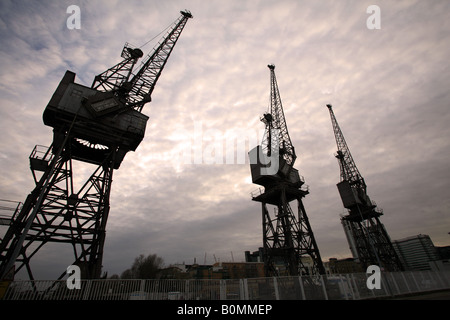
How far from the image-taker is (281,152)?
3222 cm

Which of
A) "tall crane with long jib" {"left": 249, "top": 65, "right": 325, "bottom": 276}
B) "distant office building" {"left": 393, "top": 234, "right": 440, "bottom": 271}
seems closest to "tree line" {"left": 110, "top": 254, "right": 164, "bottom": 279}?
"tall crane with long jib" {"left": 249, "top": 65, "right": 325, "bottom": 276}

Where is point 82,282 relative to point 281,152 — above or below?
below

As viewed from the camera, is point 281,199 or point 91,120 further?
point 281,199

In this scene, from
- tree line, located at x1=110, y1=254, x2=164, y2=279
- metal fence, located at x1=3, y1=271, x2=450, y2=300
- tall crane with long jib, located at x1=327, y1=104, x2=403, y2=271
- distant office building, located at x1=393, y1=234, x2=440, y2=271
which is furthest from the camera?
distant office building, located at x1=393, y1=234, x2=440, y2=271

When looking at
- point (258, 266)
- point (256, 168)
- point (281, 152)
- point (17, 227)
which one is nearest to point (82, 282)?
point (17, 227)

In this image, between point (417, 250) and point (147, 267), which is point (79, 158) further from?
point (417, 250)

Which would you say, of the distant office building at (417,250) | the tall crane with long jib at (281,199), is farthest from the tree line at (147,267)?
the distant office building at (417,250)

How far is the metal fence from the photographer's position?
10.8m

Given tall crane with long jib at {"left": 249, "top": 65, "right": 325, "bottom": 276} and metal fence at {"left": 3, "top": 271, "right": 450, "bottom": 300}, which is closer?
metal fence at {"left": 3, "top": 271, "right": 450, "bottom": 300}

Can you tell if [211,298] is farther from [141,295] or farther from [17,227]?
[17,227]

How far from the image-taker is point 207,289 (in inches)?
543

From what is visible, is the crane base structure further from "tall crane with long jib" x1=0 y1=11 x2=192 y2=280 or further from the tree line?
the tree line

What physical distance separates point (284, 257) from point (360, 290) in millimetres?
9518

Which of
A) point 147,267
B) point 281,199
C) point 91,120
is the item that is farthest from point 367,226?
point 147,267
